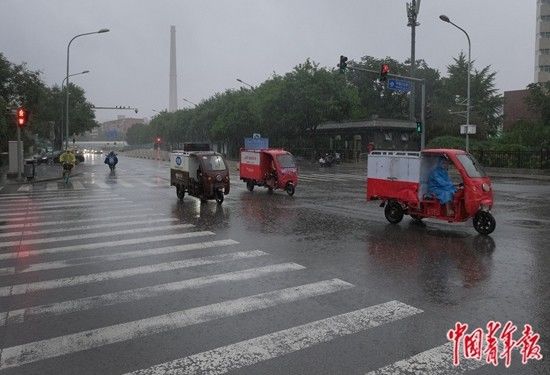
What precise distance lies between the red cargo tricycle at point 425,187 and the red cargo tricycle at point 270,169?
7380 millimetres

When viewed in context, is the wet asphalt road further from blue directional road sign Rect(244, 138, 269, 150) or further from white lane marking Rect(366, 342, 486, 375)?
blue directional road sign Rect(244, 138, 269, 150)

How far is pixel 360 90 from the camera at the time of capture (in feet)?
251

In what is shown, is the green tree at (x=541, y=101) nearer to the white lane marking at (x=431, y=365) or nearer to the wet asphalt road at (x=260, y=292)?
the wet asphalt road at (x=260, y=292)

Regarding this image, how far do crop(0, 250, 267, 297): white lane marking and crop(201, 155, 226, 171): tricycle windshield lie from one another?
892 centimetres

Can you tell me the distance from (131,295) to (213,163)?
11.9 metres

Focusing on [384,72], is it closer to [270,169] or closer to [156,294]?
[270,169]

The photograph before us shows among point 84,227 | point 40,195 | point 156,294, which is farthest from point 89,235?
point 40,195

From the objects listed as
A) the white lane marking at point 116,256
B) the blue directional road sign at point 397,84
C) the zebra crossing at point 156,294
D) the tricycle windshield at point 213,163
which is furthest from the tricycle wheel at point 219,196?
the blue directional road sign at point 397,84

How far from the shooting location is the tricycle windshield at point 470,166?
12.4 meters

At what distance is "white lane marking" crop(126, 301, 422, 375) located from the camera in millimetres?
4898

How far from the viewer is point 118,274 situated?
844 centimetres

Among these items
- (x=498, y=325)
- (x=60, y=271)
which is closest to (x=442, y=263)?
(x=498, y=325)

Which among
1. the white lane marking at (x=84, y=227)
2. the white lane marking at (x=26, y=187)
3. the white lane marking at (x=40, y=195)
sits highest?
the white lane marking at (x=26, y=187)

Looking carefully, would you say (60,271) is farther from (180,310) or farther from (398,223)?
(398,223)
